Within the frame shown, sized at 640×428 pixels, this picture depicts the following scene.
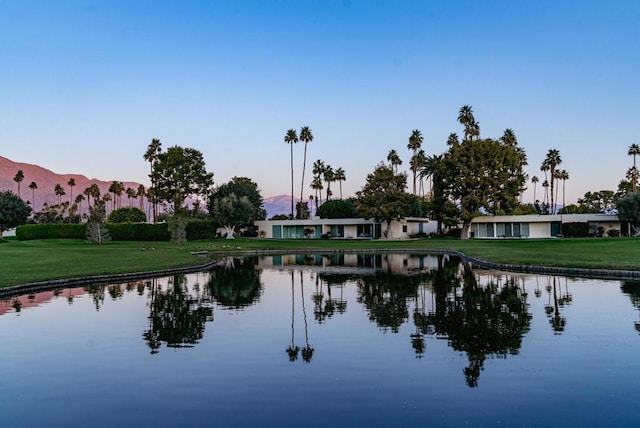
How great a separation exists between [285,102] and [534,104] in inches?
844

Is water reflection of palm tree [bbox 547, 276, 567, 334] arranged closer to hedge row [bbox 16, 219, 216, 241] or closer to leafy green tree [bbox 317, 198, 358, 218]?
hedge row [bbox 16, 219, 216, 241]

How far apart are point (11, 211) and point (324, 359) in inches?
3215

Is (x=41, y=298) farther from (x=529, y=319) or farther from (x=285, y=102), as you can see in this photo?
(x=285, y=102)

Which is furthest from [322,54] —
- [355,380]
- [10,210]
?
[10,210]

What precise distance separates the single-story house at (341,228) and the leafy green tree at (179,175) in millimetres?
13698

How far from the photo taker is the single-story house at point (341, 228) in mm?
78062

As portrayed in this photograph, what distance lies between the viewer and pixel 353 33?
36969mm

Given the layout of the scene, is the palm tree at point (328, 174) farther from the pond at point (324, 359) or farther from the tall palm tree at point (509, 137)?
the pond at point (324, 359)

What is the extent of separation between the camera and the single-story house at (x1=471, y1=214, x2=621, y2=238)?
225ft

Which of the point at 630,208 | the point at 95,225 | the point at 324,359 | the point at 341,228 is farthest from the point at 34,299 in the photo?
the point at 341,228

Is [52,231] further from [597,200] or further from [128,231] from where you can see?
[597,200]

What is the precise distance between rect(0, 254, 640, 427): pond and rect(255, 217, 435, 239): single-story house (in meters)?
58.6

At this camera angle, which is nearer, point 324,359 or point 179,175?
point 324,359

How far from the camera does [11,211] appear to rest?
255ft
